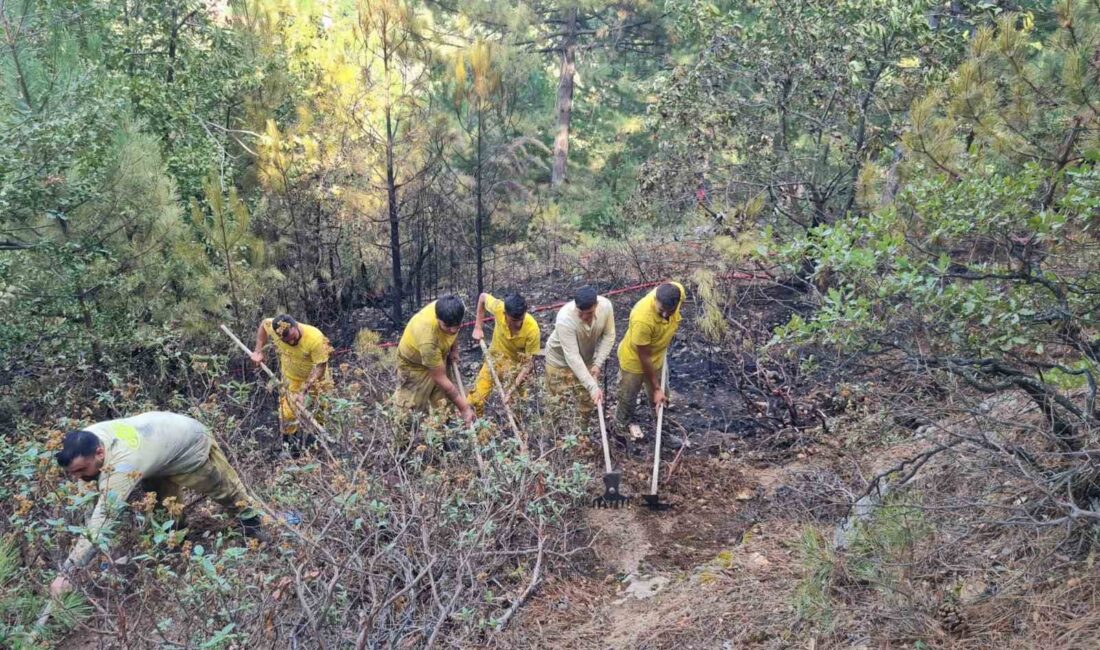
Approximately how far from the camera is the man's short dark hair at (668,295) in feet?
19.4

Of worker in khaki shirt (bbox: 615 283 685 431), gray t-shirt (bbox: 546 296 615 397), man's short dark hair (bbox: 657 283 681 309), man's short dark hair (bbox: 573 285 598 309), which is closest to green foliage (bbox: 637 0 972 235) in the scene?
worker in khaki shirt (bbox: 615 283 685 431)

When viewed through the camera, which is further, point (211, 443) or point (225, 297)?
point (225, 297)

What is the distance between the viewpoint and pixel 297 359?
6.55 metres

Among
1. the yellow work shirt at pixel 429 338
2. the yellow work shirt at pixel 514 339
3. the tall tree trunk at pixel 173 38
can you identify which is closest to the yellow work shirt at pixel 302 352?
the yellow work shirt at pixel 429 338

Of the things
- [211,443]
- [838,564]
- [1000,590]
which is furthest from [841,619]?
[211,443]

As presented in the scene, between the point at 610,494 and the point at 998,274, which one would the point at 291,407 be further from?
the point at 998,274

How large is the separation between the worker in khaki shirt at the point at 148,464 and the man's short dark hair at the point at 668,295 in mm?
3115

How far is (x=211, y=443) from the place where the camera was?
5.39 metres

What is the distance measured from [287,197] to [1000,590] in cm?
812

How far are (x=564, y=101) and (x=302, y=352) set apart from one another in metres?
13.6

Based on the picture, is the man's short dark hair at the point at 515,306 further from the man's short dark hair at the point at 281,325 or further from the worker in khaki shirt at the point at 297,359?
the man's short dark hair at the point at 281,325

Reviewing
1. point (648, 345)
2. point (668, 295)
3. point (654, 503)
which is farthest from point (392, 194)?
point (654, 503)

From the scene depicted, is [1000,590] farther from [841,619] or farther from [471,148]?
[471,148]

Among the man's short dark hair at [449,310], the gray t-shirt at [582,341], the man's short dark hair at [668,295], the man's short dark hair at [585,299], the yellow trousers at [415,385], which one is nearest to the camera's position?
the man's short dark hair at [449,310]
